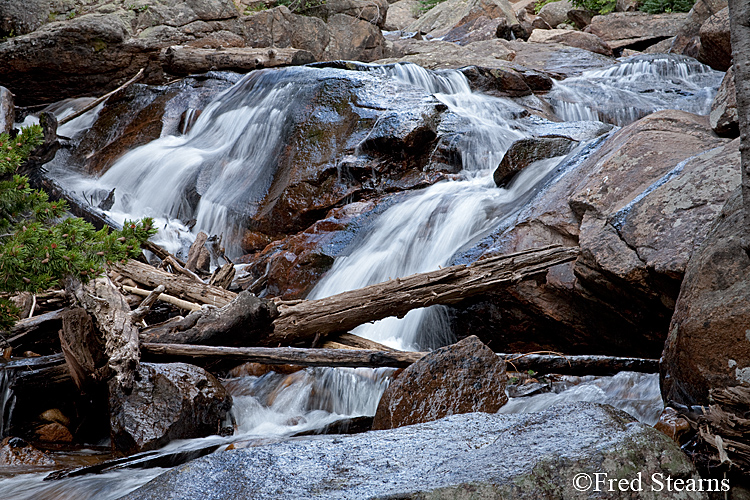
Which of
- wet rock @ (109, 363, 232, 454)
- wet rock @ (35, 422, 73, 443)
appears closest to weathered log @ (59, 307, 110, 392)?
wet rock @ (109, 363, 232, 454)

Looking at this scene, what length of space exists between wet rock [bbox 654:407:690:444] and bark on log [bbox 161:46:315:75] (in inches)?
437

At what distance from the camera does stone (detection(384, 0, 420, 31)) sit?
26281mm

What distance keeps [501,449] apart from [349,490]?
0.62 m

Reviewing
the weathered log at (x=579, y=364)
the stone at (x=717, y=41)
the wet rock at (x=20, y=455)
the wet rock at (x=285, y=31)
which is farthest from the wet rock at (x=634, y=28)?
the wet rock at (x=20, y=455)

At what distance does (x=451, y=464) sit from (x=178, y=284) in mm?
4247

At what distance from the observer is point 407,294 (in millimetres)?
5137

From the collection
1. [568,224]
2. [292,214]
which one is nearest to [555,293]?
[568,224]

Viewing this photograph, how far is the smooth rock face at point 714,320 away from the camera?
2639mm

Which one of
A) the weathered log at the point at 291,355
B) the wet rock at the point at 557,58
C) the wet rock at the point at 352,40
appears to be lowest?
the weathered log at the point at 291,355

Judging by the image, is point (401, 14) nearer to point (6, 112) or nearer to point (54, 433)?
point (6, 112)

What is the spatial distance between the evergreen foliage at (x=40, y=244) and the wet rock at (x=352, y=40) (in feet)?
40.8

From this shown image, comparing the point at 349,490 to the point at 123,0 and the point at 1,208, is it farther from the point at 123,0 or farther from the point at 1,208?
the point at 123,0

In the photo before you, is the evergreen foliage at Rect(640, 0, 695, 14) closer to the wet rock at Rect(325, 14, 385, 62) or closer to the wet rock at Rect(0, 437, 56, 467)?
the wet rock at Rect(325, 14, 385, 62)

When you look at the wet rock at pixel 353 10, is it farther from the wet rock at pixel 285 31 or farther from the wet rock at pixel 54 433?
the wet rock at pixel 54 433
